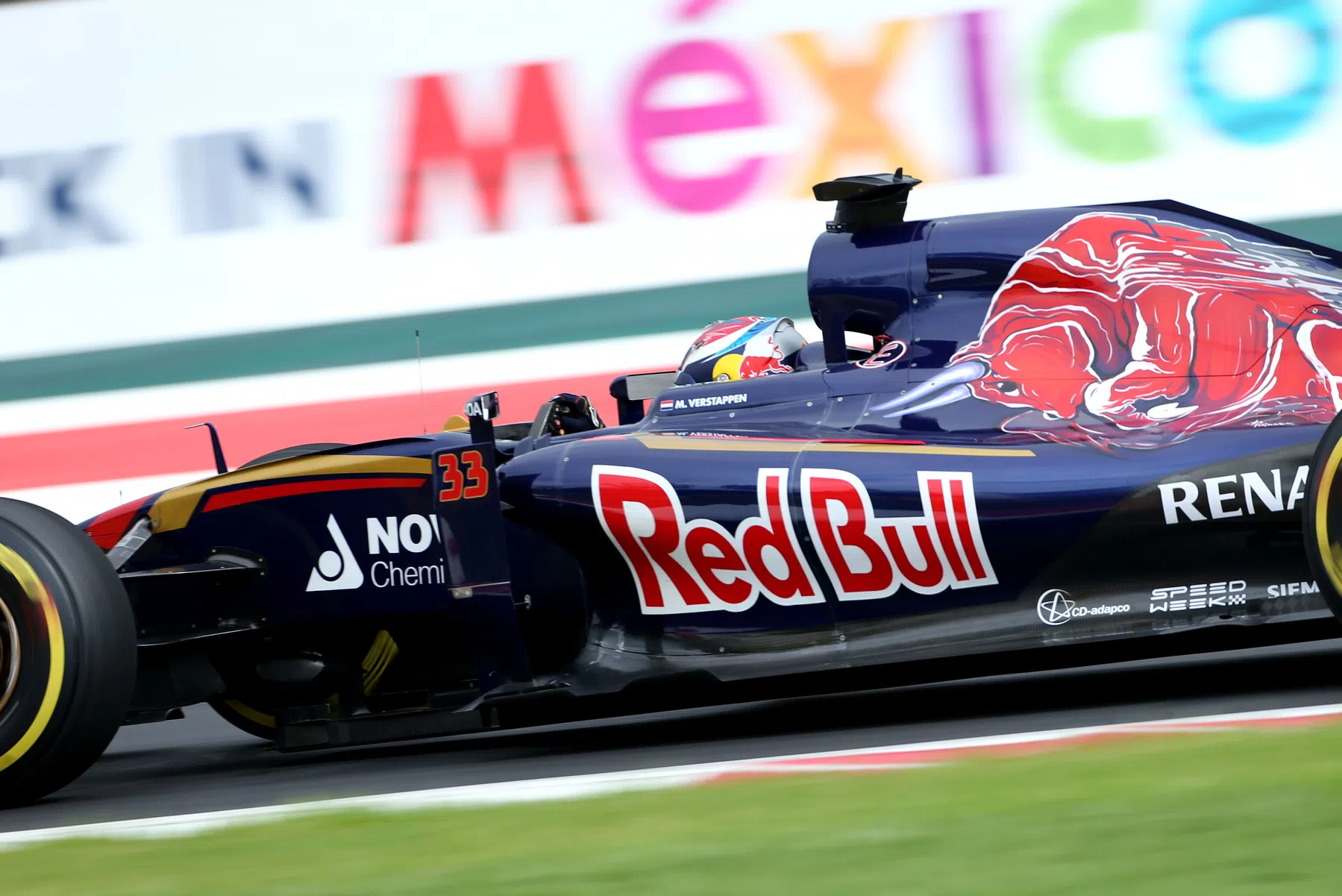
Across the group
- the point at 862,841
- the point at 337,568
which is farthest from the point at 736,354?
the point at 862,841

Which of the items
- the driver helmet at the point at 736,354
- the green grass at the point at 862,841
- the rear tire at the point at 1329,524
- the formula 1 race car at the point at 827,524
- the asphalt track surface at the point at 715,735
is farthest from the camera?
the driver helmet at the point at 736,354

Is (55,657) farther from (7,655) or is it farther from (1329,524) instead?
(1329,524)

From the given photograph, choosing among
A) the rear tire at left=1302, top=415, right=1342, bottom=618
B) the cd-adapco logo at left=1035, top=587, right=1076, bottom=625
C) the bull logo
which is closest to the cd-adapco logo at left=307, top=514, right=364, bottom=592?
the bull logo

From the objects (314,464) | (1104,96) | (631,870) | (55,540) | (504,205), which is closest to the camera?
(631,870)

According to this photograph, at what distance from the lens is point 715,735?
460cm

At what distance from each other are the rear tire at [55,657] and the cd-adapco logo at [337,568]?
1.88 feet

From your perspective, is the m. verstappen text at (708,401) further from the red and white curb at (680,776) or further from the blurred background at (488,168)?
the blurred background at (488,168)

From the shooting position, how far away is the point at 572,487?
170 inches

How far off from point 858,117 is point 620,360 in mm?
1857

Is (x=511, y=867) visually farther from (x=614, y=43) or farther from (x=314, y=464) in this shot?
(x=614, y=43)

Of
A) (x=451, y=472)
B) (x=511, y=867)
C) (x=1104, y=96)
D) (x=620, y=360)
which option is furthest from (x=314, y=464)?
(x=1104, y=96)

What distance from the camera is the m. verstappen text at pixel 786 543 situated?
4016 millimetres

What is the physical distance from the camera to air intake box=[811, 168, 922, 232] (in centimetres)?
468

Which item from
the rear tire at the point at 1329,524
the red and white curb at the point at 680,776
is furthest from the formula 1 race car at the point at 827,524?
the red and white curb at the point at 680,776
